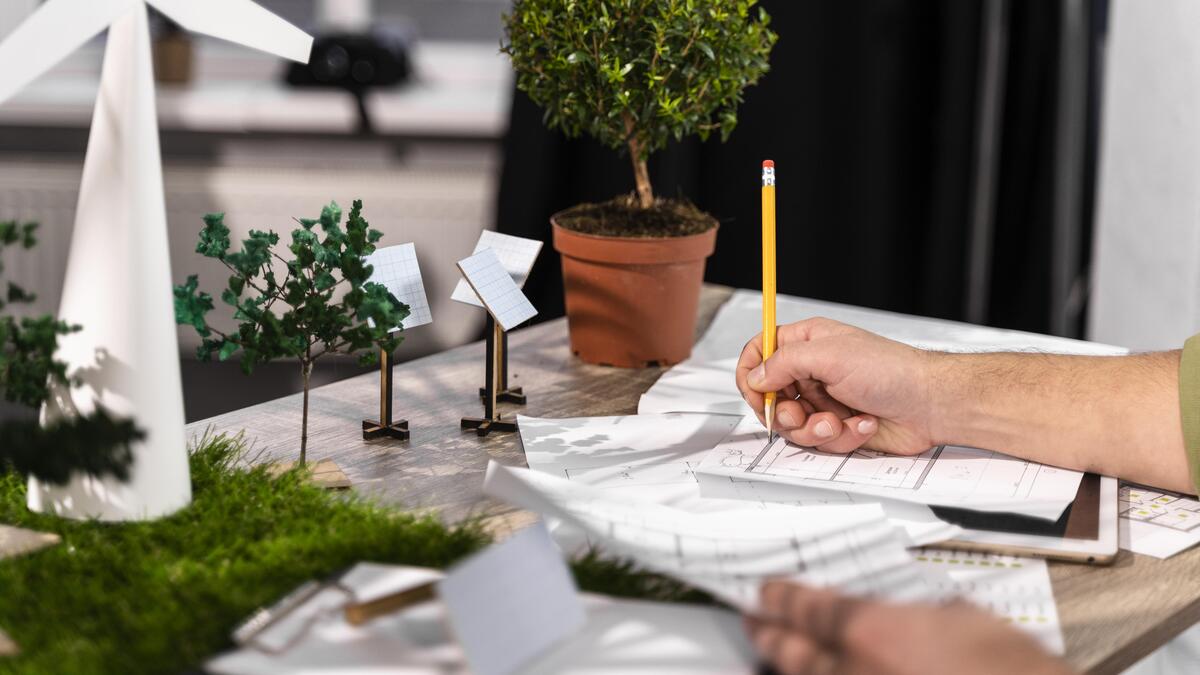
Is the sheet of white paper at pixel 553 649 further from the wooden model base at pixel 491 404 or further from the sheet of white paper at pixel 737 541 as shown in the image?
the wooden model base at pixel 491 404

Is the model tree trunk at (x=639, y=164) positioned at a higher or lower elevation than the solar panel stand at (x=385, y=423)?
higher

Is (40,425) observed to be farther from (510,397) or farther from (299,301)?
(510,397)

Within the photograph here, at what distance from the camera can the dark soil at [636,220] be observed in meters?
1.23

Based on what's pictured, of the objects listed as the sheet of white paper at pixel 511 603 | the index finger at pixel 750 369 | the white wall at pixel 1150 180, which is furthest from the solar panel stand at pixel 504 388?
the white wall at pixel 1150 180

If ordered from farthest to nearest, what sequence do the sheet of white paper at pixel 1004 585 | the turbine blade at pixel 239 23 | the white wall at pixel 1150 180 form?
the white wall at pixel 1150 180 < the turbine blade at pixel 239 23 < the sheet of white paper at pixel 1004 585

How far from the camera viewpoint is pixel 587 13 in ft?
3.73

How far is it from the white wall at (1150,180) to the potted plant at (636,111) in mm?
1197

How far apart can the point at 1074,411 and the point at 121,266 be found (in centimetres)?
72

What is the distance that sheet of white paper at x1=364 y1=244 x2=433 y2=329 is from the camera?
3.25 feet

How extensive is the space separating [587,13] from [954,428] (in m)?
0.52

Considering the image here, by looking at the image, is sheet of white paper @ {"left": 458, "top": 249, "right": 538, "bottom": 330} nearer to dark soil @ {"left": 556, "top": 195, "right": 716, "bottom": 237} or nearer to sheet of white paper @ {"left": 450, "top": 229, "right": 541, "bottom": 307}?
sheet of white paper @ {"left": 450, "top": 229, "right": 541, "bottom": 307}

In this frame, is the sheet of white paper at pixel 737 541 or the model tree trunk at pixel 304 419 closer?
the sheet of white paper at pixel 737 541

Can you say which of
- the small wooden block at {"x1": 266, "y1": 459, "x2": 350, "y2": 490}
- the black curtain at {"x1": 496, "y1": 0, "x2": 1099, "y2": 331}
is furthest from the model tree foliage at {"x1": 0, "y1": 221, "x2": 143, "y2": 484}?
the black curtain at {"x1": 496, "y1": 0, "x2": 1099, "y2": 331}

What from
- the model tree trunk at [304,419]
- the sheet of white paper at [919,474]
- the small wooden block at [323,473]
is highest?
the model tree trunk at [304,419]
